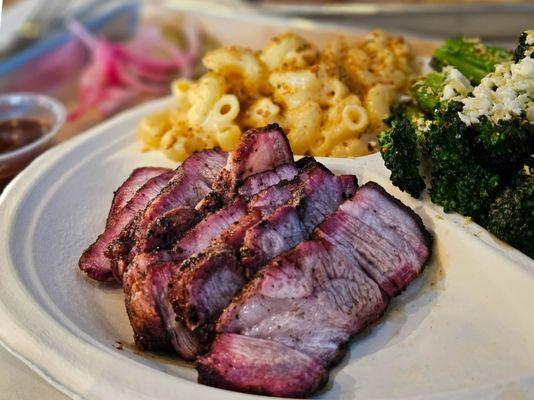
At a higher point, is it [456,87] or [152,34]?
[456,87]

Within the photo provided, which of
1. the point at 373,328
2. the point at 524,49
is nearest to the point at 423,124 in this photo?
the point at 524,49

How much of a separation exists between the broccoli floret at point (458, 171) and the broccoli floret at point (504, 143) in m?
0.04

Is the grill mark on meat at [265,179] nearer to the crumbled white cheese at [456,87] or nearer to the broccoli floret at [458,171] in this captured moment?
the broccoli floret at [458,171]

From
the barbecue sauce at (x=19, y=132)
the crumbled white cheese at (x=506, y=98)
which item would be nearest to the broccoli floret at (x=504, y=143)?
the crumbled white cheese at (x=506, y=98)

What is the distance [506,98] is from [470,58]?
85cm

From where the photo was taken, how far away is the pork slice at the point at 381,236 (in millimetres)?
2289

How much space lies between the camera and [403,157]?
2.54m

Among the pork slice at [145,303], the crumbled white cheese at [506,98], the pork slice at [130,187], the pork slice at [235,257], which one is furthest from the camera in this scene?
the pork slice at [130,187]

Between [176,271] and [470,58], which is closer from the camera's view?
[176,271]

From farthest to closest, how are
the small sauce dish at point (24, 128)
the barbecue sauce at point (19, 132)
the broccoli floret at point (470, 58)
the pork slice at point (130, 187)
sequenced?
the barbecue sauce at point (19, 132)
the small sauce dish at point (24, 128)
the broccoli floret at point (470, 58)
the pork slice at point (130, 187)

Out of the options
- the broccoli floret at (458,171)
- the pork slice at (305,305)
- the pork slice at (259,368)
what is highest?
the broccoli floret at (458,171)

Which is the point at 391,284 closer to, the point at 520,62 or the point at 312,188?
the point at 312,188

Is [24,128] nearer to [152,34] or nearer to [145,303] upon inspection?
[152,34]

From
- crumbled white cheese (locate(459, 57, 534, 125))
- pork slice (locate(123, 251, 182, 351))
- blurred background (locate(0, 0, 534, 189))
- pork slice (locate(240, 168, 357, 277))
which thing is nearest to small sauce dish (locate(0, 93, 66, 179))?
blurred background (locate(0, 0, 534, 189))
